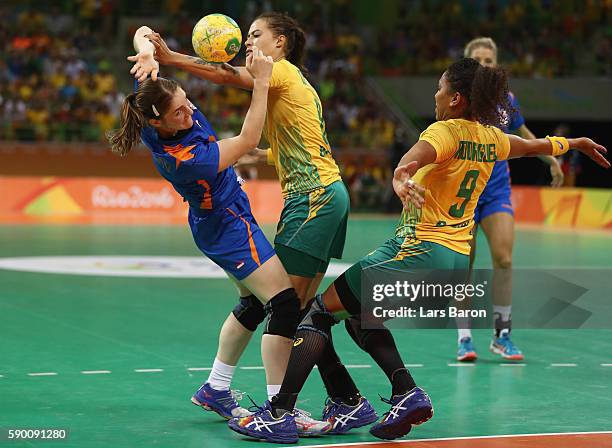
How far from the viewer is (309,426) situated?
575cm

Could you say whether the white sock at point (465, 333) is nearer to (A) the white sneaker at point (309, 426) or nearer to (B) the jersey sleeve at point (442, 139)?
(A) the white sneaker at point (309, 426)

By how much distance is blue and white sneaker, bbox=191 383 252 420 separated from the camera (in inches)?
241

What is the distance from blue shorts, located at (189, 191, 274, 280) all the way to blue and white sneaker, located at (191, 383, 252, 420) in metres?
0.81

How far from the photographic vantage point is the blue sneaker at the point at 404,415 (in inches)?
220

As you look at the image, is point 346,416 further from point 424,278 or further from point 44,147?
point 44,147

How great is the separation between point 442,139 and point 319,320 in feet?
3.86

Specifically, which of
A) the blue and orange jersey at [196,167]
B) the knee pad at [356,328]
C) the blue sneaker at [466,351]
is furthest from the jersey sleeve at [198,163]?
the blue sneaker at [466,351]

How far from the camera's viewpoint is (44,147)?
89.5 ft

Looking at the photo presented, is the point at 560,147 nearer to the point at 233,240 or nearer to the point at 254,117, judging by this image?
the point at 254,117

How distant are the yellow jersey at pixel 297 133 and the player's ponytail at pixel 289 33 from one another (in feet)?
0.53

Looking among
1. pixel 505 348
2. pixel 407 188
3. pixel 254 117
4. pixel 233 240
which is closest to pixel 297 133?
pixel 254 117

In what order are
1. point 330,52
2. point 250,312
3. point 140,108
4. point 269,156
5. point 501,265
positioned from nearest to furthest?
point 140,108 < point 250,312 < point 269,156 < point 501,265 < point 330,52

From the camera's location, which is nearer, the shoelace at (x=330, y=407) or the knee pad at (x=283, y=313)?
the knee pad at (x=283, y=313)

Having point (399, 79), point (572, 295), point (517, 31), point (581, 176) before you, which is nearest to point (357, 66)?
point (399, 79)
